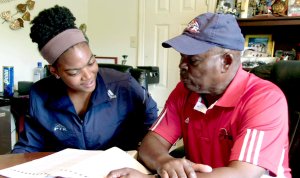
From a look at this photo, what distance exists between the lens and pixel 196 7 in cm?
346

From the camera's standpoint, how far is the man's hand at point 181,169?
2.89ft

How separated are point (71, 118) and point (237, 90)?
69 centimetres

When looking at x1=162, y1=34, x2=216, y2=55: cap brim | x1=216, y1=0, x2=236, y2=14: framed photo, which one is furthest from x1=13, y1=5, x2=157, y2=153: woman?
x1=216, y1=0, x2=236, y2=14: framed photo

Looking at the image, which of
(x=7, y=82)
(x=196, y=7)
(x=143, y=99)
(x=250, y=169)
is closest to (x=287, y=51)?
(x=196, y=7)

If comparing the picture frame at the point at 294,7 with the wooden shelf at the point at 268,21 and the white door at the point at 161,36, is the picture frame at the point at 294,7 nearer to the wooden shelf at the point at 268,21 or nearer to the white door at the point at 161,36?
the wooden shelf at the point at 268,21

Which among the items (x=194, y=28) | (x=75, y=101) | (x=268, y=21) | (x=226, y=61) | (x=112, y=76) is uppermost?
(x=268, y=21)

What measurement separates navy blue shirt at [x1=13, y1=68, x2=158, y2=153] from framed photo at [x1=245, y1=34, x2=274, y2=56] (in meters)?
1.70

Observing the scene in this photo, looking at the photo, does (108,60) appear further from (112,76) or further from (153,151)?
(153,151)

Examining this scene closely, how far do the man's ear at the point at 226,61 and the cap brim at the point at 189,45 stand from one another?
6 centimetres

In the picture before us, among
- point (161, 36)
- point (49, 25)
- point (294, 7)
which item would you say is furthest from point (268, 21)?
point (49, 25)

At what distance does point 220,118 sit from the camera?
3.56ft

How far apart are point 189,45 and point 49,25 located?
1.97 feet

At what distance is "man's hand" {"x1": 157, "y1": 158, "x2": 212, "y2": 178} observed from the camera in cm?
88

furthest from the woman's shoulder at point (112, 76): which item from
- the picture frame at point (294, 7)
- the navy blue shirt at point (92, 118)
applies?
the picture frame at point (294, 7)
